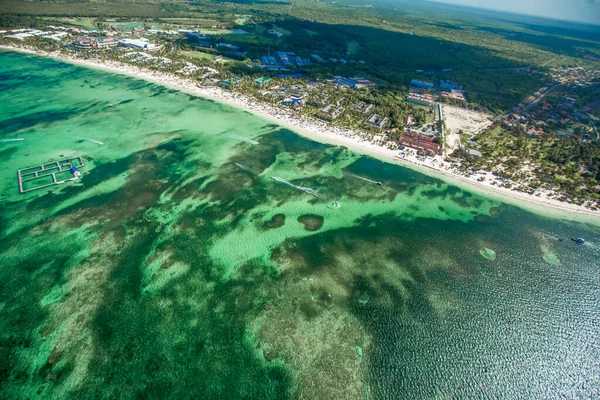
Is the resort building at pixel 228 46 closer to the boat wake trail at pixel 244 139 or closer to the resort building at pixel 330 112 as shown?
the resort building at pixel 330 112

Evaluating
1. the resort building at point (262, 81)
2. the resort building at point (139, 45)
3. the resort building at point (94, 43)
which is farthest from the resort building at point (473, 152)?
the resort building at point (94, 43)

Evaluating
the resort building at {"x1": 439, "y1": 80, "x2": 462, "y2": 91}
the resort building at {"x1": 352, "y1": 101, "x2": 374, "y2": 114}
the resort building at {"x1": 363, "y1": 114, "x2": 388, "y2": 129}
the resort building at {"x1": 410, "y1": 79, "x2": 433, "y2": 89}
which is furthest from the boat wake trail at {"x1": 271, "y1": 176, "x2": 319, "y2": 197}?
the resort building at {"x1": 439, "y1": 80, "x2": 462, "y2": 91}

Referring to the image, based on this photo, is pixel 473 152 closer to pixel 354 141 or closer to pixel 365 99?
pixel 354 141

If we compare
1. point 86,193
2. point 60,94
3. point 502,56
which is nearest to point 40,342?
point 86,193

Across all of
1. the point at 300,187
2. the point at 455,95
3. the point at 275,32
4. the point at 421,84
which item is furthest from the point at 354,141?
the point at 275,32

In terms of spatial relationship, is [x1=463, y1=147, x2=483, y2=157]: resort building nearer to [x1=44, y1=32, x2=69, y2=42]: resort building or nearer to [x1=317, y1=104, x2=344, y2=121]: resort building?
[x1=317, y1=104, x2=344, y2=121]: resort building
